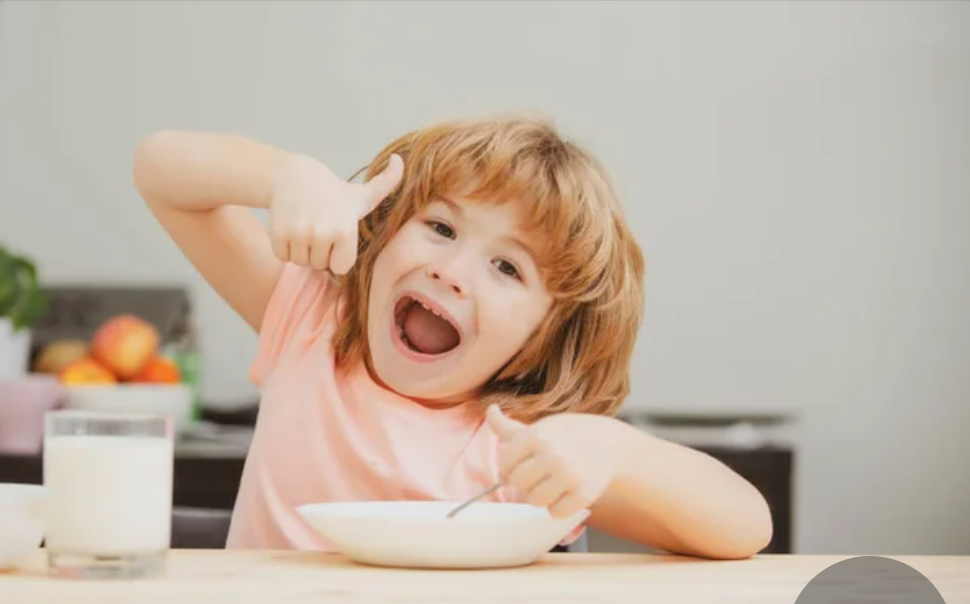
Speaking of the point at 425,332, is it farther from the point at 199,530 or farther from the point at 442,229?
the point at 199,530

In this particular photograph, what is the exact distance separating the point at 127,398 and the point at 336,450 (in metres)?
1.08

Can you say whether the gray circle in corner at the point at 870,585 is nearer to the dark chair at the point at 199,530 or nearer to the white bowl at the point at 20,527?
the white bowl at the point at 20,527

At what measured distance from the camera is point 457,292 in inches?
48.8

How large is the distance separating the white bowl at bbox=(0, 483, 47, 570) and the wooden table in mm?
13

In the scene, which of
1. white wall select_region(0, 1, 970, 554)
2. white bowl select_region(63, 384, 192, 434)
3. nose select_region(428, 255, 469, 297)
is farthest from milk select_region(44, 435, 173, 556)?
white wall select_region(0, 1, 970, 554)

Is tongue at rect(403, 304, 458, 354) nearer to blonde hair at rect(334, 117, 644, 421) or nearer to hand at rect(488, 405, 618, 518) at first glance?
blonde hair at rect(334, 117, 644, 421)

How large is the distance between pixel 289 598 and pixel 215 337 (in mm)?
2693

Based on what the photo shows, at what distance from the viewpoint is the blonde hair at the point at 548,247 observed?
4.18 feet

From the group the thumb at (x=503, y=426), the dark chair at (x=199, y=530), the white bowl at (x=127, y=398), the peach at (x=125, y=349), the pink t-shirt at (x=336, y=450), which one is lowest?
the white bowl at (x=127, y=398)

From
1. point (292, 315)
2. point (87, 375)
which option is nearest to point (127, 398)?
point (87, 375)

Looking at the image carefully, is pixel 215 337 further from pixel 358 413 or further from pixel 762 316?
pixel 358 413

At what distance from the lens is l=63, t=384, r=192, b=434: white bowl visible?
7.32 feet

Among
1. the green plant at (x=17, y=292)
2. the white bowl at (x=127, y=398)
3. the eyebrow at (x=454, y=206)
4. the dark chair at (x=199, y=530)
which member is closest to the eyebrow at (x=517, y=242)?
the eyebrow at (x=454, y=206)

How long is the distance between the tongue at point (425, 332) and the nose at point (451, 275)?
0.29ft
